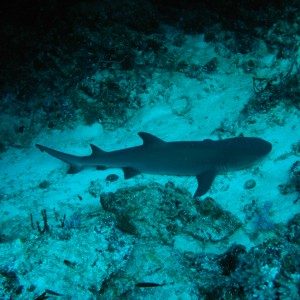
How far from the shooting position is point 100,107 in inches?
229

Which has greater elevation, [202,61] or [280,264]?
[202,61]

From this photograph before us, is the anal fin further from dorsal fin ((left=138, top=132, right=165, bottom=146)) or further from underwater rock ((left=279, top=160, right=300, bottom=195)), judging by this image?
underwater rock ((left=279, top=160, right=300, bottom=195))

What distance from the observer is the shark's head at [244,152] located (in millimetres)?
4133

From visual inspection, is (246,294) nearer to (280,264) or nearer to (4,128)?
(280,264)

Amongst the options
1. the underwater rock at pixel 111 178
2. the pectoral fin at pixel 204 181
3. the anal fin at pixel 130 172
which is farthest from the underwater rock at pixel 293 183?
the underwater rock at pixel 111 178

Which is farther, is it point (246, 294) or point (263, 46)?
point (263, 46)

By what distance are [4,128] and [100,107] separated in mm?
2250

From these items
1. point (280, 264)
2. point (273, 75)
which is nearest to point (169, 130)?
point (273, 75)

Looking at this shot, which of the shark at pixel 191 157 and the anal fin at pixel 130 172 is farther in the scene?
the anal fin at pixel 130 172

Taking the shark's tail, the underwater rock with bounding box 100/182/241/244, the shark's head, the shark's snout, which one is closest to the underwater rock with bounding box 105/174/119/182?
the shark's tail

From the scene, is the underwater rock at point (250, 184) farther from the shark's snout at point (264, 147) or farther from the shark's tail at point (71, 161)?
the shark's tail at point (71, 161)

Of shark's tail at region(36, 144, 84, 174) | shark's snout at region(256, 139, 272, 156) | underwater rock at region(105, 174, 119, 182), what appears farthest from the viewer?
shark's tail at region(36, 144, 84, 174)

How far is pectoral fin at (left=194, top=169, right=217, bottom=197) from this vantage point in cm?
401

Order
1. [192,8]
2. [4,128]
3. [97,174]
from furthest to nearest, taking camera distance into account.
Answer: [192,8] < [4,128] < [97,174]
